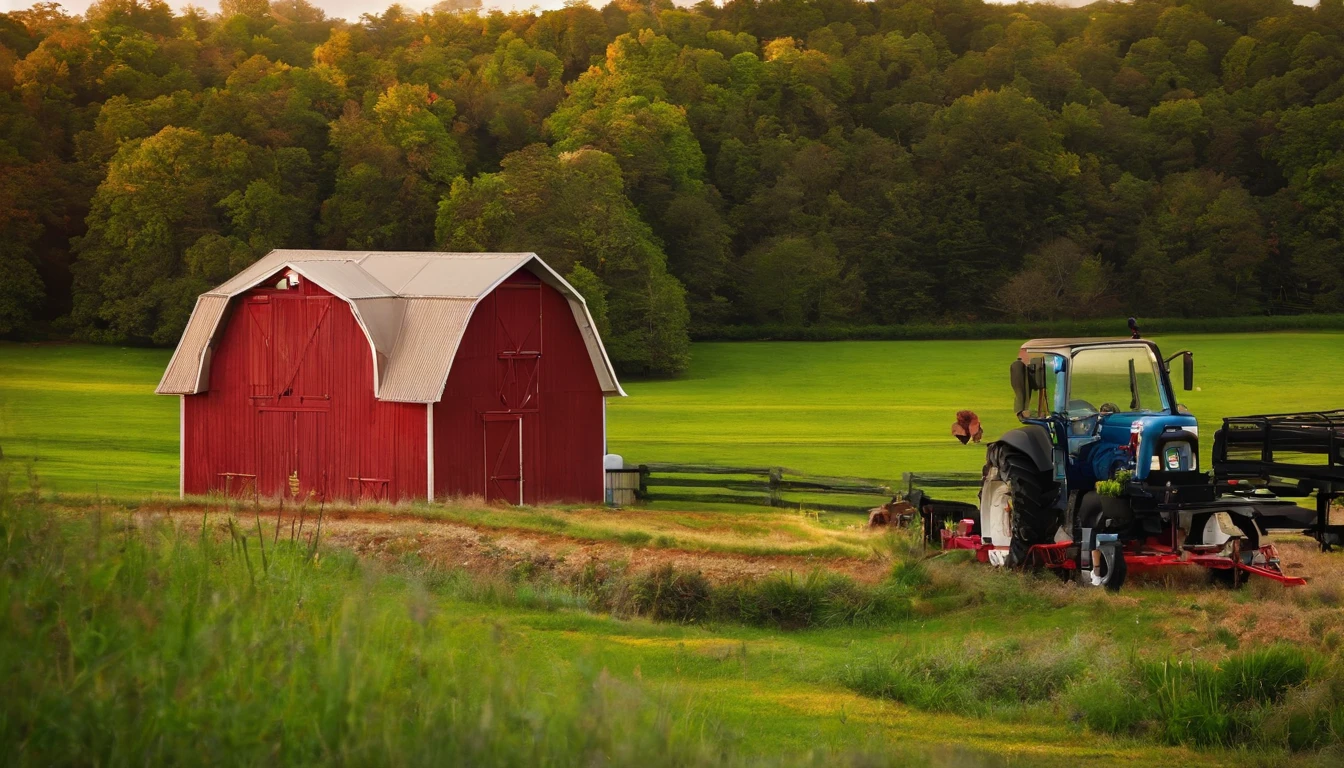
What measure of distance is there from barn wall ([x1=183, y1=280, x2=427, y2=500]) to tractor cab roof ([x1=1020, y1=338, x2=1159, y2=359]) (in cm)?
1409

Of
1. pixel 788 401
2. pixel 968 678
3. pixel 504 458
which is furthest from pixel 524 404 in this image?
pixel 788 401

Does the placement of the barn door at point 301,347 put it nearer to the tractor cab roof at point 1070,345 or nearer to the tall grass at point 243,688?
the tractor cab roof at point 1070,345

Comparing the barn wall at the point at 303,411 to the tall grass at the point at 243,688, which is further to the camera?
the barn wall at the point at 303,411

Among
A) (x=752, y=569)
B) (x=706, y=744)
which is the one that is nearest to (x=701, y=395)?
(x=752, y=569)

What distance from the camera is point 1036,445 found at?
16094mm

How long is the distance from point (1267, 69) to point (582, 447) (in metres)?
84.6

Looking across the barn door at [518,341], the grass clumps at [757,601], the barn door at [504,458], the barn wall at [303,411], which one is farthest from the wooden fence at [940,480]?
the grass clumps at [757,601]

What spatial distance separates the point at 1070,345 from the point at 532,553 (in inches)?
278

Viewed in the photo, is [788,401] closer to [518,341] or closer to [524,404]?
[524,404]

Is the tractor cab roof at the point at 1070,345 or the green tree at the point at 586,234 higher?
the green tree at the point at 586,234

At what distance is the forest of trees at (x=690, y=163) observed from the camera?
68.4 m

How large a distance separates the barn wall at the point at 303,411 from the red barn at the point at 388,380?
0.03 meters

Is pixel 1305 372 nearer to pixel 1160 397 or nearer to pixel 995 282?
pixel 995 282

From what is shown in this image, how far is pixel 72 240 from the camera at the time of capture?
69438 mm
